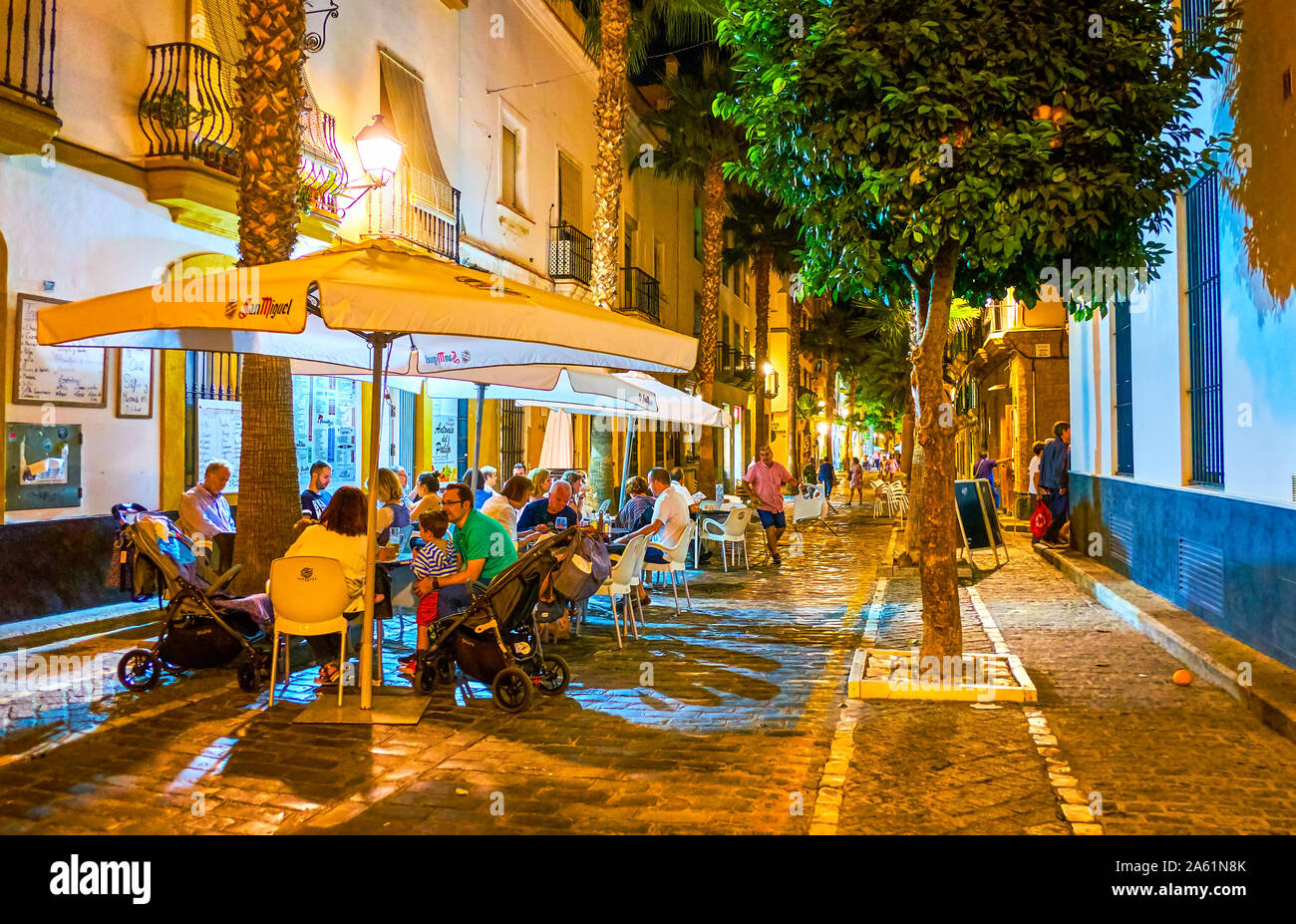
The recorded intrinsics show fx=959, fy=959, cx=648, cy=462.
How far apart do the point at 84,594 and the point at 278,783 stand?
18.9 feet

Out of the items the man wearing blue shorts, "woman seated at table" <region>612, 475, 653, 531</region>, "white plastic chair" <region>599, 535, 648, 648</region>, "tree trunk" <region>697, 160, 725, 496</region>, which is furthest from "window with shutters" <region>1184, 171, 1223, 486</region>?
"tree trunk" <region>697, 160, 725, 496</region>

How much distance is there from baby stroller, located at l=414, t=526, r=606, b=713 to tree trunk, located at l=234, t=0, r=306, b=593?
7.39 feet

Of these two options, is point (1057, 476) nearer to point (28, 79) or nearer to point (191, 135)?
point (191, 135)

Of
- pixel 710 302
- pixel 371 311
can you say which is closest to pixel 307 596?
pixel 371 311

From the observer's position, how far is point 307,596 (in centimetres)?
602

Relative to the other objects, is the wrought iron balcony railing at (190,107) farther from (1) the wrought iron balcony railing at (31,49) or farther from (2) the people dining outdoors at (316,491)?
(2) the people dining outdoors at (316,491)

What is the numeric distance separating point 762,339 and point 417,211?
1603 cm

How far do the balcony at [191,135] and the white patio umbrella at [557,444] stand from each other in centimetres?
508

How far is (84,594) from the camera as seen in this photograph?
30.4 feet

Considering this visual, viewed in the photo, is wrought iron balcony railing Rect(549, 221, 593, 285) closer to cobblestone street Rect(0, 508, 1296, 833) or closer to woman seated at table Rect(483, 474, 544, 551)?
woman seated at table Rect(483, 474, 544, 551)
